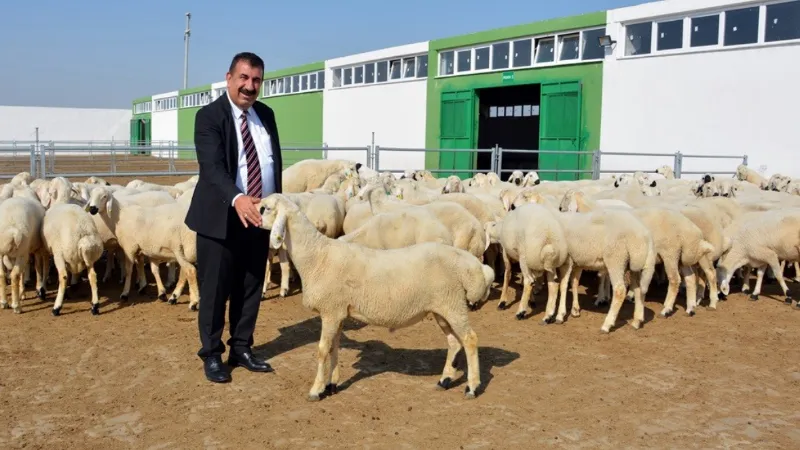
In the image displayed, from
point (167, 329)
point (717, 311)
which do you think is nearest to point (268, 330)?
point (167, 329)

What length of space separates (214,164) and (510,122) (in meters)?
26.5

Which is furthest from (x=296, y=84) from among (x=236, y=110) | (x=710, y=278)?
(x=236, y=110)

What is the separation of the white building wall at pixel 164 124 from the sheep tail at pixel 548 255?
5418 centimetres

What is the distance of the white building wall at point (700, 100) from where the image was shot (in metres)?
17.5

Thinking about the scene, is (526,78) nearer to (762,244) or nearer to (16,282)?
(762,244)

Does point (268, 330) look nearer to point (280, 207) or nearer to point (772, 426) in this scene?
point (280, 207)

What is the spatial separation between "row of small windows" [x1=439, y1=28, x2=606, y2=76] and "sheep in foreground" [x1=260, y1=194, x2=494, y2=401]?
57.8ft

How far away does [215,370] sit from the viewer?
607 centimetres

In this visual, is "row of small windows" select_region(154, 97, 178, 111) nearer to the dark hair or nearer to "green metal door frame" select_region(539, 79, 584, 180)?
"green metal door frame" select_region(539, 79, 584, 180)

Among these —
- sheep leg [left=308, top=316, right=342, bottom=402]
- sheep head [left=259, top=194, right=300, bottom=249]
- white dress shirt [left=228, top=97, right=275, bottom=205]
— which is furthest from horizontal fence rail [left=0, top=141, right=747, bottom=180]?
sheep leg [left=308, top=316, right=342, bottom=402]

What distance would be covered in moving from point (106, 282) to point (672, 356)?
A: 309 inches

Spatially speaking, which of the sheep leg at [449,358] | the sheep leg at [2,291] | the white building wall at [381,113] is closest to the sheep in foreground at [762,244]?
the sheep leg at [449,358]

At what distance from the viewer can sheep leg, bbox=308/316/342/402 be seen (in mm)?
5617

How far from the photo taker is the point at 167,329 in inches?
309
